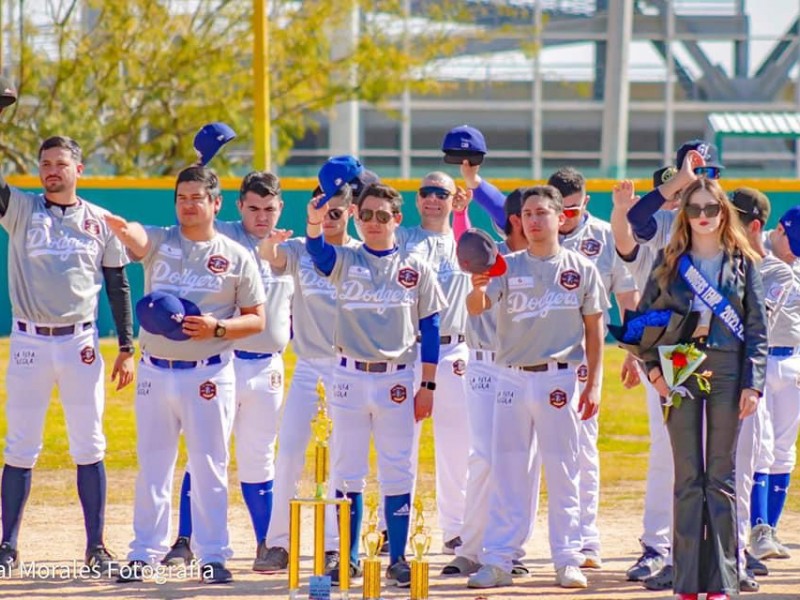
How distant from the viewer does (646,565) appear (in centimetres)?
901

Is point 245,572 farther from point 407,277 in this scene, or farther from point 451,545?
point 407,277

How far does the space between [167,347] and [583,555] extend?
2.57 meters

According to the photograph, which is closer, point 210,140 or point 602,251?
point 210,140

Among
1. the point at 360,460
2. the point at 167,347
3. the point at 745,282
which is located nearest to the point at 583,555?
the point at 360,460

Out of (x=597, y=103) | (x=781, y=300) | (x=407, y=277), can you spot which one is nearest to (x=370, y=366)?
(x=407, y=277)

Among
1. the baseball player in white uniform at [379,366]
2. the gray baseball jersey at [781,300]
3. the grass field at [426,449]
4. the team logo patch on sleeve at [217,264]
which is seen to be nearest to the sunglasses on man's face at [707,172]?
the gray baseball jersey at [781,300]

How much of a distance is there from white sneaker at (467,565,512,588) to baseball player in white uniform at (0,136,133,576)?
2035 mm

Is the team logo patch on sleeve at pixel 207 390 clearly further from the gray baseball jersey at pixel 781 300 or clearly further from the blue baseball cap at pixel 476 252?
the gray baseball jersey at pixel 781 300

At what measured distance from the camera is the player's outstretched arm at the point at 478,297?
28.2 feet

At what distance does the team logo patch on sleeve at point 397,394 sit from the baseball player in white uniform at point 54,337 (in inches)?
59.5

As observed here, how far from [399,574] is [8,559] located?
2.18 m

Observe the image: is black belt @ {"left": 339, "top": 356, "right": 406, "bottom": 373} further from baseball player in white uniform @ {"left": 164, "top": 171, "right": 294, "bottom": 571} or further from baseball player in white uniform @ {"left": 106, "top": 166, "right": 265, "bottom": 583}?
baseball player in white uniform @ {"left": 164, "top": 171, "right": 294, "bottom": 571}

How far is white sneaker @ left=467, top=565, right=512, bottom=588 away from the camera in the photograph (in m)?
8.73

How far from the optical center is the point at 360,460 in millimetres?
8883
